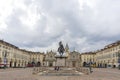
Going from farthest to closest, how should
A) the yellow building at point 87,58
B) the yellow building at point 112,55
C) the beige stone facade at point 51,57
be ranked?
the yellow building at point 87,58 < the yellow building at point 112,55 < the beige stone facade at point 51,57

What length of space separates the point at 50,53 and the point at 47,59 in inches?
261

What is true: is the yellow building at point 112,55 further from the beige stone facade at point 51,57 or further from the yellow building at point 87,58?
the yellow building at point 87,58

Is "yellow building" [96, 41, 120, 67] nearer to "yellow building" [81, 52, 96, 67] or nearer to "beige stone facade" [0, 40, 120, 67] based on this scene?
"beige stone facade" [0, 40, 120, 67]

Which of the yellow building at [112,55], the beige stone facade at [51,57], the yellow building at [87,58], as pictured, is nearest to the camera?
the beige stone facade at [51,57]

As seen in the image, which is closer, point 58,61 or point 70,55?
point 58,61

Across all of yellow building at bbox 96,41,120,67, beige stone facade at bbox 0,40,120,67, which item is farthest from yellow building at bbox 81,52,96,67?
yellow building at bbox 96,41,120,67

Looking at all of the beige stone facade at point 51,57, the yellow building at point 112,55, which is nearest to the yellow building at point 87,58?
the beige stone facade at point 51,57

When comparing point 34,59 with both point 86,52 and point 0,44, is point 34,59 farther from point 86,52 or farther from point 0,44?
point 0,44

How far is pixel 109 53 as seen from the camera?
380ft

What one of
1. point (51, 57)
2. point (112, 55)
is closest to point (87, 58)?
point (51, 57)

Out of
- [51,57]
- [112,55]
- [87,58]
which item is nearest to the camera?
[112,55]

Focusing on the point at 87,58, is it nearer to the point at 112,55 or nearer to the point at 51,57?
the point at 51,57

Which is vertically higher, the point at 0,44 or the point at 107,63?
the point at 0,44

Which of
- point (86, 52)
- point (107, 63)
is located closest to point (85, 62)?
point (86, 52)
